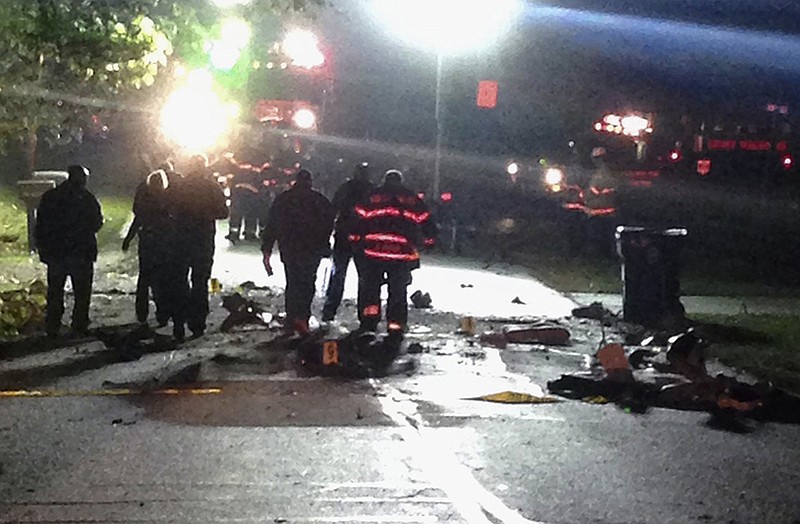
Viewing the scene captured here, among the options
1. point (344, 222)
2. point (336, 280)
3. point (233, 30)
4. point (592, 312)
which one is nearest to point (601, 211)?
point (592, 312)

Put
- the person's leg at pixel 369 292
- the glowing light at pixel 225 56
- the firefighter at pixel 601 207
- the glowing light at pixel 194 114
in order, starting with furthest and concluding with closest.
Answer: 1. the firefighter at pixel 601 207
2. the glowing light at pixel 194 114
3. the glowing light at pixel 225 56
4. the person's leg at pixel 369 292

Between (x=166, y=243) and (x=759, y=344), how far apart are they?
21.0ft

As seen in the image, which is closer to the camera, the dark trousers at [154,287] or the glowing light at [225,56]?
the dark trousers at [154,287]

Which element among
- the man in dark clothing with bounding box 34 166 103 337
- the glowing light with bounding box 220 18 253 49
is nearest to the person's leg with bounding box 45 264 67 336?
the man in dark clothing with bounding box 34 166 103 337

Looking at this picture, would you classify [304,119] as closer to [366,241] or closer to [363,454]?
[366,241]

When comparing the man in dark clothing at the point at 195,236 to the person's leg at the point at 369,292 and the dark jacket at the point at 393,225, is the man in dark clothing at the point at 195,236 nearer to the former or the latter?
the dark jacket at the point at 393,225

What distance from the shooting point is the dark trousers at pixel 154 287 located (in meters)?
13.7

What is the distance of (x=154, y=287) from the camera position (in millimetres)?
13977

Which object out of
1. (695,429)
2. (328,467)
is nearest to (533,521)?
(328,467)

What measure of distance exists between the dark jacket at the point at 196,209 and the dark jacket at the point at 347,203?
4.85 feet

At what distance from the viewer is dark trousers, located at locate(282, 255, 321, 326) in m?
13.8

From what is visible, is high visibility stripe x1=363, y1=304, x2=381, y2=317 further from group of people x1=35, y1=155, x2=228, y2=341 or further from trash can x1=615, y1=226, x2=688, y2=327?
trash can x1=615, y1=226, x2=688, y2=327

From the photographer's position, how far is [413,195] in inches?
540

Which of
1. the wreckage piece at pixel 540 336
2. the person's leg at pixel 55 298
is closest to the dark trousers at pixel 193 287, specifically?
the person's leg at pixel 55 298
